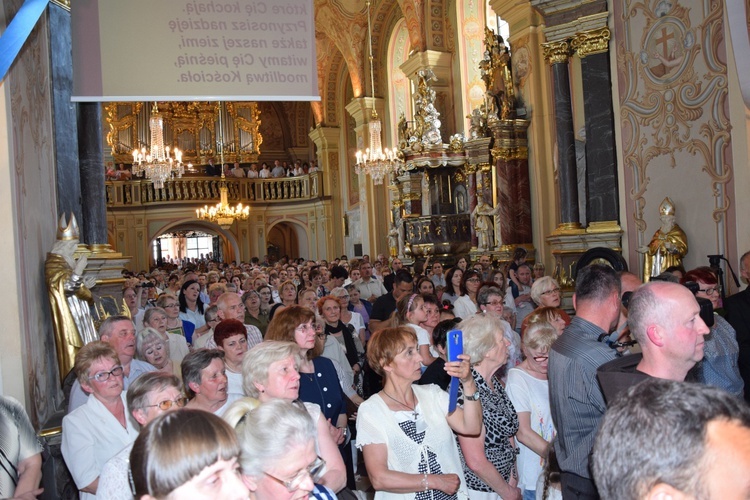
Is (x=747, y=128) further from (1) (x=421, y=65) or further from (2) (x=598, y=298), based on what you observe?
(1) (x=421, y=65)

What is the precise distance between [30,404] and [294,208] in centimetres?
2609

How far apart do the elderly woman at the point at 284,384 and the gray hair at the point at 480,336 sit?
3.20 feet

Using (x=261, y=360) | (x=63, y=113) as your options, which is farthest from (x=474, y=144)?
(x=261, y=360)

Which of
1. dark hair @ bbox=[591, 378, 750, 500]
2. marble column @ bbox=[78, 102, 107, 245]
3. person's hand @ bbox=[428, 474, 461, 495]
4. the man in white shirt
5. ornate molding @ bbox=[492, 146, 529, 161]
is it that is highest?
the man in white shirt

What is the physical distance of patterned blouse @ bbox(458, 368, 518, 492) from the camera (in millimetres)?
4152

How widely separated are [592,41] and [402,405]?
6971 mm

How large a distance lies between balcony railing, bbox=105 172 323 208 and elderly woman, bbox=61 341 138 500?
25144mm

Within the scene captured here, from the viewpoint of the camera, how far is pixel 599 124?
9617mm

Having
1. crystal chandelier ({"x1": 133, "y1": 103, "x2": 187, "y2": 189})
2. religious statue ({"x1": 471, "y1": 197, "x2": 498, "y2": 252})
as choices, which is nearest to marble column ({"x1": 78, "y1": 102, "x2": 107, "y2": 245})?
religious statue ({"x1": 471, "y1": 197, "x2": 498, "y2": 252})

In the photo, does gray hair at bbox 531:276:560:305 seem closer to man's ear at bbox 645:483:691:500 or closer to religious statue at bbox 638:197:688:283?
religious statue at bbox 638:197:688:283

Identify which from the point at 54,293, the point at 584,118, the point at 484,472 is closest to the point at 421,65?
the point at 584,118

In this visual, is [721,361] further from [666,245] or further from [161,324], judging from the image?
[666,245]

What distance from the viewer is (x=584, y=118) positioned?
33.3ft

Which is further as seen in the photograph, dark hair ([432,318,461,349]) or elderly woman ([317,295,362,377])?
elderly woman ([317,295,362,377])
